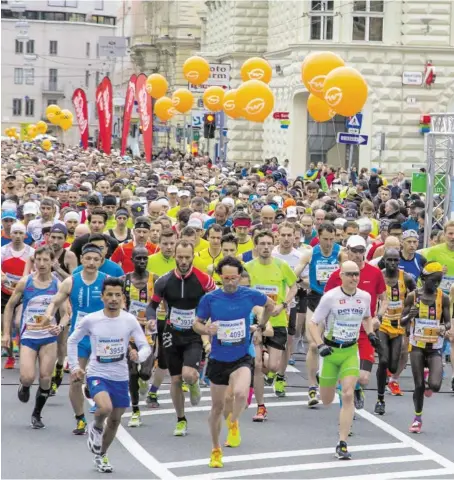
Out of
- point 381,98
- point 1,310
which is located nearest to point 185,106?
point 381,98

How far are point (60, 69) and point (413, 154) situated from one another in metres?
89.0

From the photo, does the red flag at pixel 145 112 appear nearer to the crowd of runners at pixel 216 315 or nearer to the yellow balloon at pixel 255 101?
the yellow balloon at pixel 255 101

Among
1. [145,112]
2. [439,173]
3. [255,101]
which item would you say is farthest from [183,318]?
[145,112]

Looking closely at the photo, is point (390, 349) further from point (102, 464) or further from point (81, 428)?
point (102, 464)

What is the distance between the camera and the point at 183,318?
12.6 meters

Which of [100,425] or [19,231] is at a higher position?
[19,231]

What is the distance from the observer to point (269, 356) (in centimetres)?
1388

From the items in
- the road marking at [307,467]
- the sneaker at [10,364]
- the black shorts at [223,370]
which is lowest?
the sneaker at [10,364]

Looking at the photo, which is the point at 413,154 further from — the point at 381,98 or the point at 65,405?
the point at 65,405

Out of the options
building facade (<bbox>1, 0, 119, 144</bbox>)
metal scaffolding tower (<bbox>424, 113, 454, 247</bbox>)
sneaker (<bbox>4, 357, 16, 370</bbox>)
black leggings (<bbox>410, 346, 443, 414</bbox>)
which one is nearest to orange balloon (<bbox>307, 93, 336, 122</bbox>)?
metal scaffolding tower (<bbox>424, 113, 454, 247</bbox>)

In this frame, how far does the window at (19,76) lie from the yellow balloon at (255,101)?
100953mm

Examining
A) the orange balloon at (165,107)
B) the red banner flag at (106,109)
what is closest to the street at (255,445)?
the orange balloon at (165,107)

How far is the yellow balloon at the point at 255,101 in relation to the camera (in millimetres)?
29734

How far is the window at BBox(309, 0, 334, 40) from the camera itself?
43906mm
